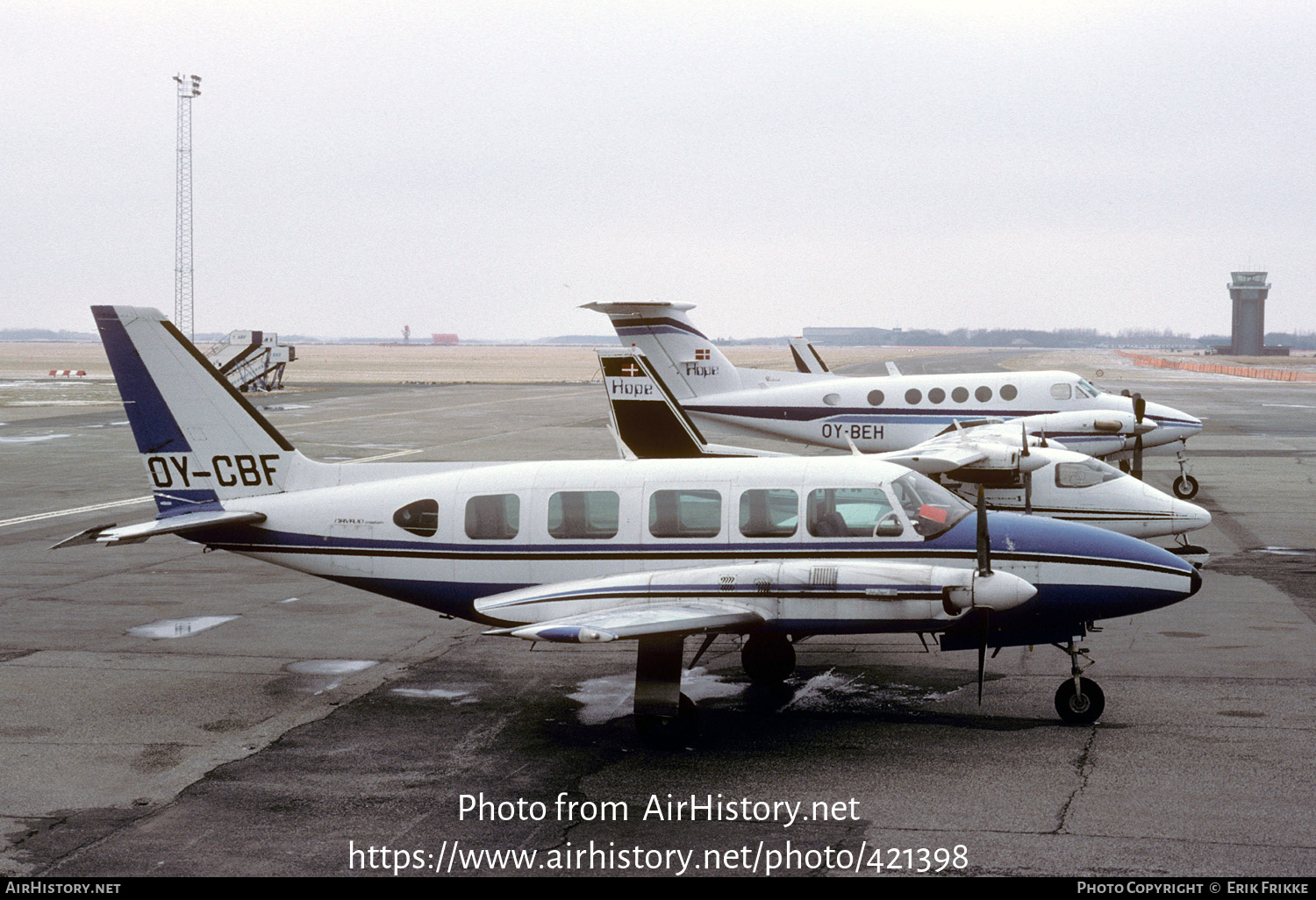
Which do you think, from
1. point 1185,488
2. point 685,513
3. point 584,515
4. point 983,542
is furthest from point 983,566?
point 1185,488

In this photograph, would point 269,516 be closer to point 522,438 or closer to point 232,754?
point 232,754

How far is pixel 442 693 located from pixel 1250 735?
880 centimetres

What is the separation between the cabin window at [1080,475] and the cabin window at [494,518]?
9.97 meters

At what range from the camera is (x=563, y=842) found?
9.50 meters

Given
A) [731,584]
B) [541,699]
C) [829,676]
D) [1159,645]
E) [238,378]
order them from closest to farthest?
[731,584]
[541,699]
[829,676]
[1159,645]
[238,378]

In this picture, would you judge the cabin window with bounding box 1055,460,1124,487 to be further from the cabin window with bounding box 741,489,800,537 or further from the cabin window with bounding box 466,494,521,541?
the cabin window with bounding box 466,494,521,541

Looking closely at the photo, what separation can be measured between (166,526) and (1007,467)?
500 inches

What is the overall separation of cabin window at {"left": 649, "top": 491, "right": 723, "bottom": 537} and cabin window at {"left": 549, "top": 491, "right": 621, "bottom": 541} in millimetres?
467

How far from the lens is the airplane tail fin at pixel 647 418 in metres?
21.0

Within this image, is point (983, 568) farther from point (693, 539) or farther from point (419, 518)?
point (419, 518)

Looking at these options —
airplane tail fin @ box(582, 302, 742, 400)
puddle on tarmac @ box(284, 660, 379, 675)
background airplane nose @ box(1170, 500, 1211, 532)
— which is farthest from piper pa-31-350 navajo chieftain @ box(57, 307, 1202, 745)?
airplane tail fin @ box(582, 302, 742, 400)

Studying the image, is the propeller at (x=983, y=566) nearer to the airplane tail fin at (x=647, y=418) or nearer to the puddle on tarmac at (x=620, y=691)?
the puddle on tarmac at (x=620, y=691)

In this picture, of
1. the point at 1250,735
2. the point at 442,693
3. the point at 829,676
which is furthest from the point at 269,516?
the point at 1250,735

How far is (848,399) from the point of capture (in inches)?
1400
